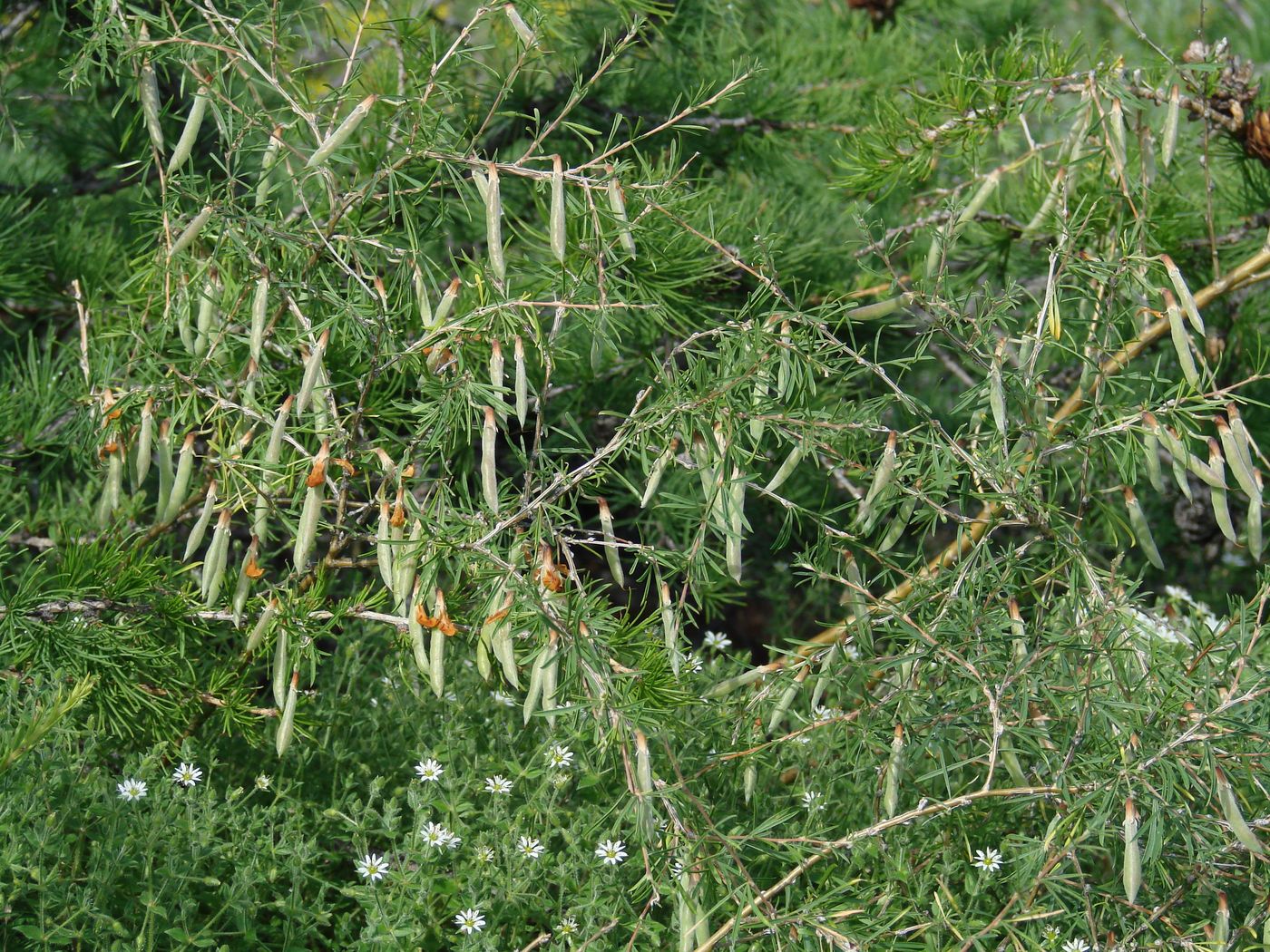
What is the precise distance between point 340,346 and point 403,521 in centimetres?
40

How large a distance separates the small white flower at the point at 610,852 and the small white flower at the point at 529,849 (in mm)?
54

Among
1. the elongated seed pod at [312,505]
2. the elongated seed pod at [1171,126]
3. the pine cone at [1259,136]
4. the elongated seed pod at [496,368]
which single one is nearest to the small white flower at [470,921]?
the elongated seed pod at [312,505]

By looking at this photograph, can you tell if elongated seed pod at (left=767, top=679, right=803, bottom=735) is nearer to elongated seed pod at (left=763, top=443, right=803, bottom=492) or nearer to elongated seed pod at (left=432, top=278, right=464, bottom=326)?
elongated seed pod at (left=763, top=443, right=803, bottom=492)

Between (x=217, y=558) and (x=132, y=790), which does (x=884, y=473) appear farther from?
(x=132, y=790)

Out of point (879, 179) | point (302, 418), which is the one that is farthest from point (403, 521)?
point (879, 179)

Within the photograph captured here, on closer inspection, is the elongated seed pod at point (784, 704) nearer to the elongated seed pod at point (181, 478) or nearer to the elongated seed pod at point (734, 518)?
the elongated seed pod at point (734, 518)

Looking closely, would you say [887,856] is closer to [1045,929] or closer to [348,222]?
[1045,929]

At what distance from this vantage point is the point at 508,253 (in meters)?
1.26

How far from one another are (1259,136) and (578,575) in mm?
925

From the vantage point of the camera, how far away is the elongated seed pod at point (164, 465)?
3.65 feet

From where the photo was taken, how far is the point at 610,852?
3.75 feet

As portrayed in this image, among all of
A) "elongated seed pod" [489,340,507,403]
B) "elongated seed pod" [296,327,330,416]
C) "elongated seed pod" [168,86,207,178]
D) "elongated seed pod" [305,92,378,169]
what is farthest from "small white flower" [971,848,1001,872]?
"elongated seed pod" [168,86,207,178]

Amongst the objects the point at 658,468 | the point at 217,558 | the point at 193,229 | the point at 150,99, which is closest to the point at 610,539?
the point at 658,468

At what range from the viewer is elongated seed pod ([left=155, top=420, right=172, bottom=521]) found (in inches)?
43.8
